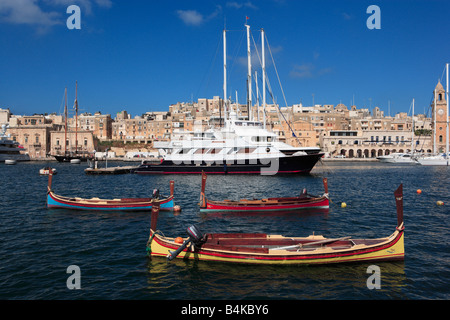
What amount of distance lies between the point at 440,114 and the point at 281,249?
316 ft

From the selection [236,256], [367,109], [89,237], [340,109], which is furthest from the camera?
[367,109]

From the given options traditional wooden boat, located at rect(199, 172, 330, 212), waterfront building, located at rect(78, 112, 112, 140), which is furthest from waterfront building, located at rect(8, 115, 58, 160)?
traditional wooden boat, located at rect(199, 172, 330, 212)

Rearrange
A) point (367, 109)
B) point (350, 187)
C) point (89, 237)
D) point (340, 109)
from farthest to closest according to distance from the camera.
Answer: point (367, 109)
point (340, 109)
point (350, 187)
point (89, 237)

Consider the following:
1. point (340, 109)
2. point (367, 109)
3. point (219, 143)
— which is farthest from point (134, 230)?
point (367, 109)

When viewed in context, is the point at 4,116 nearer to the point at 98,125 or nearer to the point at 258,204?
the point at 98,125

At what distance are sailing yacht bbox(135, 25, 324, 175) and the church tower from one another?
213 ft

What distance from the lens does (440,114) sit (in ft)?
285

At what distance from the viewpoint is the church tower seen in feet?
283

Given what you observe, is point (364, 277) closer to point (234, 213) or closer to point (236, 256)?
point (236, 256)

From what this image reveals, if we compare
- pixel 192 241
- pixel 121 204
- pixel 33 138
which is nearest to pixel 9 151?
pixel 33 138

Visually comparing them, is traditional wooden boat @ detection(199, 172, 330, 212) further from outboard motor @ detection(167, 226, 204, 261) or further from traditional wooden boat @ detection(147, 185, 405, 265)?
outboard motor @ detection(167, 226, 204, 261)

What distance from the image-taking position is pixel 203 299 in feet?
28.8

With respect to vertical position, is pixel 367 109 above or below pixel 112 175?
above
